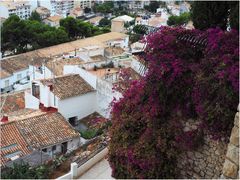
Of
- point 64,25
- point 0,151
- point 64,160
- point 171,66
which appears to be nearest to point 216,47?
point 171,66

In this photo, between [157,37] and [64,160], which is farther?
[64,160]

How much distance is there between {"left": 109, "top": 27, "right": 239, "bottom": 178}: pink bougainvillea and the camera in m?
Result: 5.80

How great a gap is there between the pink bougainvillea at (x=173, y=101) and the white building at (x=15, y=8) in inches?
2288

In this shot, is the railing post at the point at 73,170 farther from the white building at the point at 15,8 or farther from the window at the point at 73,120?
Result: the white building at the point at 15,8

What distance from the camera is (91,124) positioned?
46.9ft

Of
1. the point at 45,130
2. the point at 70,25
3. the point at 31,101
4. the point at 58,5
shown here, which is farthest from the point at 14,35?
the point at 58,5

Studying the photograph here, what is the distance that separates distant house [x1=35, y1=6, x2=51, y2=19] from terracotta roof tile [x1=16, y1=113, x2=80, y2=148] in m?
55.1

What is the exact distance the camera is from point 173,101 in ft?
21.4

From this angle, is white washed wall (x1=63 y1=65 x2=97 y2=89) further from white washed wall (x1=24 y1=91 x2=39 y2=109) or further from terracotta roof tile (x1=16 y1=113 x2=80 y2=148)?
terracotta roof tile (x1=16 y1=113 x2=80 y2=148)

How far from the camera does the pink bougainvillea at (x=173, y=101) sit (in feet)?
19.0

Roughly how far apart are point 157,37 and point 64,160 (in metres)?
4.06

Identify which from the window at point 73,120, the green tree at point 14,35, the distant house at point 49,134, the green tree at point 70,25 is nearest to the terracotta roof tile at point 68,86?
the window at point 73,120

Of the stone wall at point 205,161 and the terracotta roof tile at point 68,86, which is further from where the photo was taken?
the terracotta roof tile at point 68,86

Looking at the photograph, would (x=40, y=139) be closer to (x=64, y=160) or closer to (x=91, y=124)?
(x=91, y=124)
